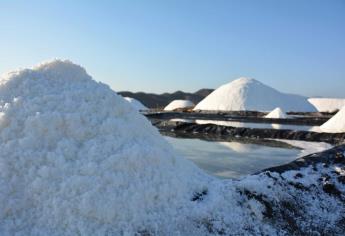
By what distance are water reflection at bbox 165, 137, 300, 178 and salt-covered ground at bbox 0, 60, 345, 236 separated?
5.90ft

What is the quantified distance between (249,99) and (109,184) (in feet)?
75.9

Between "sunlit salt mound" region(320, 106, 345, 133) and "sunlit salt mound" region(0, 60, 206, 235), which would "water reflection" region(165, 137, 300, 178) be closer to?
"sunlit salt mound" region(0, 60, 206, 235)

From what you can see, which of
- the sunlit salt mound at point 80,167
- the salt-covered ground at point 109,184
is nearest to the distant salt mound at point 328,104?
the salt-covered ground at point 109,184

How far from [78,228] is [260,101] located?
23.9 meters

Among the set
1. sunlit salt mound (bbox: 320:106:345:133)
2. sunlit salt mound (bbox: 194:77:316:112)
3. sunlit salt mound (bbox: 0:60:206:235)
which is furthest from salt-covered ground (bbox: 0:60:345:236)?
sunlit salt mound (bbox: 194:77:316:112)

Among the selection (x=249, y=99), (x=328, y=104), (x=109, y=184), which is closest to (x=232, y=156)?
(x=109, y=184)

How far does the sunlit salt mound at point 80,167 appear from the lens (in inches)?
90.4

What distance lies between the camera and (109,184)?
2461mm

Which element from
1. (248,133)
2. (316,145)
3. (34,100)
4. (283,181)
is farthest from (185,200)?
(248,133)

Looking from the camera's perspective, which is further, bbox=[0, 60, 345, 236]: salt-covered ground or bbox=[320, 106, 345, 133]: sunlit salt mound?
bbox=[320, 106, 345, 133]: sunlit salt mound

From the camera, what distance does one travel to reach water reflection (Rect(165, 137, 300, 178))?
5238 millimetres

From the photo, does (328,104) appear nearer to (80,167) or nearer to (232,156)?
(232,156)

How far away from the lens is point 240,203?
2752 mm

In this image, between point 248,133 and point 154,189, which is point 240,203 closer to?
point 154,189
